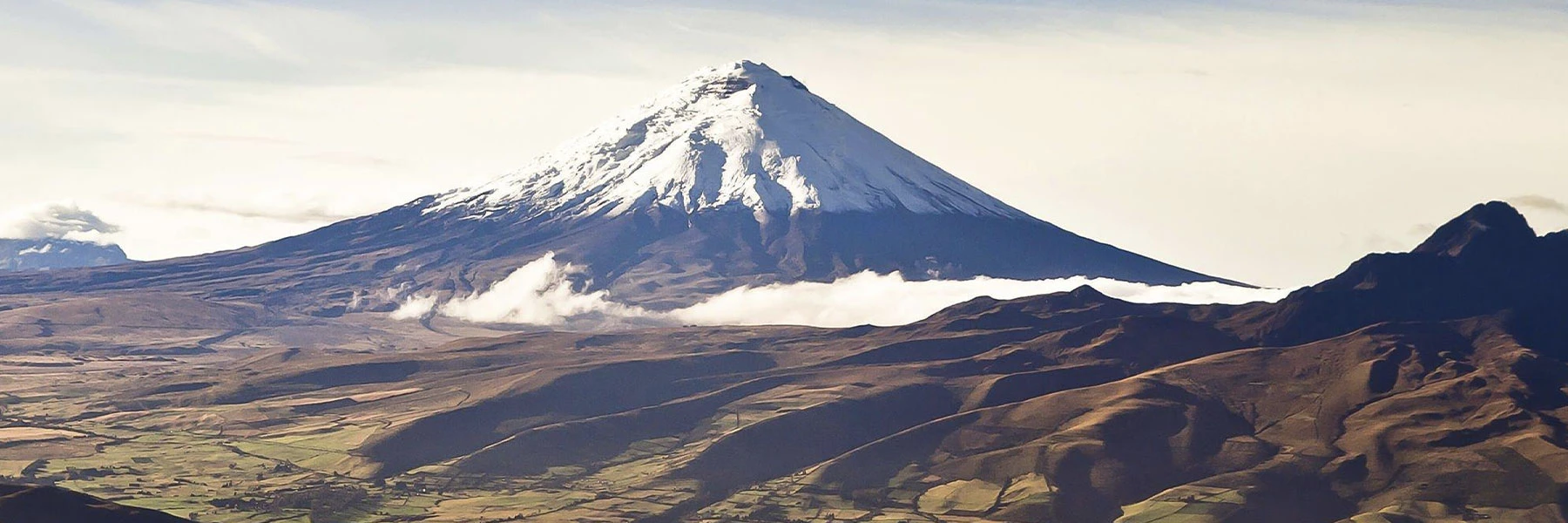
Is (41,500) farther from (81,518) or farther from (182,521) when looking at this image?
(182,521)

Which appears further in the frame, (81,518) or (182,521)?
(182,521)

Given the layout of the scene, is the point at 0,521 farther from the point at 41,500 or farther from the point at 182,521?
the point at 182,521

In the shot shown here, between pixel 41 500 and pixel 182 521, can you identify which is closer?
pixel 41 500

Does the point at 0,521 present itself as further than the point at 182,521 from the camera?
No

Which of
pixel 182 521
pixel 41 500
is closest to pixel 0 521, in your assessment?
pixel 41 500

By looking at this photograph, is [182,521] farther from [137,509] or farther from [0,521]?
[0,521]

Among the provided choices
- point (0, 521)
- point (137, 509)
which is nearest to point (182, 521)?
point (137, 509)

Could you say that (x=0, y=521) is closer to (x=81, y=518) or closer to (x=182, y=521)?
(x=81, y=518)
